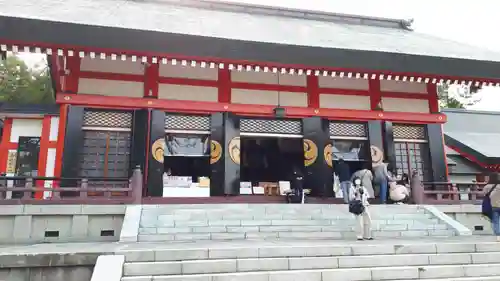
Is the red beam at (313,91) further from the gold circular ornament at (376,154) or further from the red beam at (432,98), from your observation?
the red beam at (432,98)

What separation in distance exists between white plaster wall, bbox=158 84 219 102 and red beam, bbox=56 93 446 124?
7.7 inches

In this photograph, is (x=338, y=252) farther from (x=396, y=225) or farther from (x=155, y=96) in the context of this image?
(x=155, y=96)

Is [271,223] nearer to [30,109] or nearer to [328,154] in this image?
[328,154]

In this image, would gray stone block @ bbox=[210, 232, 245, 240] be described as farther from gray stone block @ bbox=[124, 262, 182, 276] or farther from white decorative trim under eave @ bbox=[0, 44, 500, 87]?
white decorative trim under eave @ bbox=[0, 44, 500, 87]

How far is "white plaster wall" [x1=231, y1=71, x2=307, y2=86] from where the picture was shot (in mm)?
11914

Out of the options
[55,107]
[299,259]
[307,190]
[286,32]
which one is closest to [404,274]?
[299,259]

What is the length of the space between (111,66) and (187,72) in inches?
83.2

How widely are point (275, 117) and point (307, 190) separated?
7.79 ft

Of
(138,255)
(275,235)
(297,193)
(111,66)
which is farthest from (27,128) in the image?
A: (275,235)

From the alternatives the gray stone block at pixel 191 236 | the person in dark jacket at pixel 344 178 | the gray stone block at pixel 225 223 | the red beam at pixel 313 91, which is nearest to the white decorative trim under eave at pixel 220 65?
the red beam at pixel 313 91

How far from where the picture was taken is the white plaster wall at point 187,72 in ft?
37.6

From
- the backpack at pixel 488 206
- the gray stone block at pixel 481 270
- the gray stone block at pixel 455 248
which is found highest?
the backpack at pixel 488 206

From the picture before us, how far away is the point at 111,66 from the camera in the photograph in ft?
36.4

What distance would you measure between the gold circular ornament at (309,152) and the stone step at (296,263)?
18.2 feet
